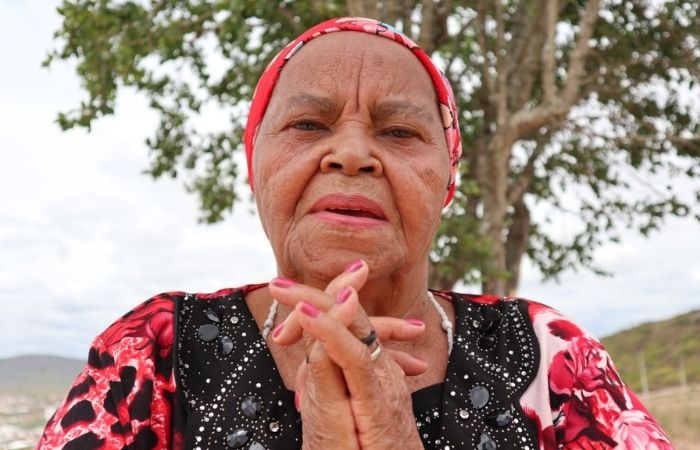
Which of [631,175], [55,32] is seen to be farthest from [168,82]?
[631,175]

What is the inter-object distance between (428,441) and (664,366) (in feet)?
141

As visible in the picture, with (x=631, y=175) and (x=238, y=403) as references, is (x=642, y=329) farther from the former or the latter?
(x=238, y=403)

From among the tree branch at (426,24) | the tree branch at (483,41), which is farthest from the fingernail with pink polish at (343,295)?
the tree branch at (483,41)

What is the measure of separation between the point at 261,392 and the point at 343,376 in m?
0.48

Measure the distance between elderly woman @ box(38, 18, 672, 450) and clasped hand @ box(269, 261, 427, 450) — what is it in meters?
0.14

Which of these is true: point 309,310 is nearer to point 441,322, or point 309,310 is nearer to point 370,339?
point 370,339

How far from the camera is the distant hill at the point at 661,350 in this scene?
126 feet

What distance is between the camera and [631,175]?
31.0ft

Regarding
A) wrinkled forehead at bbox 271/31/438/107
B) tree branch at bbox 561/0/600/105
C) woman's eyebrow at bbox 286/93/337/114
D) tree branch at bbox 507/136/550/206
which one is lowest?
woman's eyebrow at bbox 286/93/337/114

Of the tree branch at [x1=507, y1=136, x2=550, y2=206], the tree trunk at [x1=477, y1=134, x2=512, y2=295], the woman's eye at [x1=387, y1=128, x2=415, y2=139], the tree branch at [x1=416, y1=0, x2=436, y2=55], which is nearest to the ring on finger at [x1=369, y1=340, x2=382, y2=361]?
the woman's eye at [x1=387, y1=128, x2=415, y2=139]

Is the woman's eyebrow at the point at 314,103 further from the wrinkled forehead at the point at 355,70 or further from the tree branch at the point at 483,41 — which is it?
the tree branch at the point at 483,41

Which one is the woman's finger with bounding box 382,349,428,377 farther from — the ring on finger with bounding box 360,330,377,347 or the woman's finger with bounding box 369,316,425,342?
the ring on finger with bounding box 360,330,377,347

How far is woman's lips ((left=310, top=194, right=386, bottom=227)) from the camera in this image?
1836 mm

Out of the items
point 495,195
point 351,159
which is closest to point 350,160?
point 351,159
